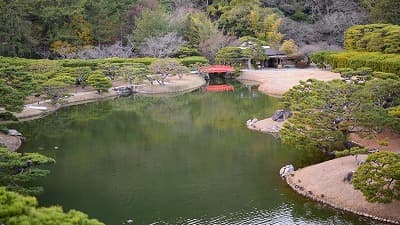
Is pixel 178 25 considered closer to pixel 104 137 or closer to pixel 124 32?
pixel 124 32

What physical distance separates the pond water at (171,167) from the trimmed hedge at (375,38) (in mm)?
13309

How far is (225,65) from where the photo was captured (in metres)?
46.2

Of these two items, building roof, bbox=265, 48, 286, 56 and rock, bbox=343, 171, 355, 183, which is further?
building roof, bbox=265, 48, 286, 56

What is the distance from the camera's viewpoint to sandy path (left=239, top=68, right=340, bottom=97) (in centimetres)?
3662

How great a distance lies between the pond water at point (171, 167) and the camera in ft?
46.9

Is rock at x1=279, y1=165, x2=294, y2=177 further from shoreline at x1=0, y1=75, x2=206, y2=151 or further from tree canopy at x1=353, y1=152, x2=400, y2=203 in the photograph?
shoreline at x1=0, y1=75, x2=206, y2=151

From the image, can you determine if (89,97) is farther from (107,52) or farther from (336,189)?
(336,189)

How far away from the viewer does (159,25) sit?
1919 inches

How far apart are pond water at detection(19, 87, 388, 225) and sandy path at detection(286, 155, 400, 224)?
345 millimetres

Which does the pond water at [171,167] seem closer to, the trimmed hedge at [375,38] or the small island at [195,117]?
the small island at [195,117]

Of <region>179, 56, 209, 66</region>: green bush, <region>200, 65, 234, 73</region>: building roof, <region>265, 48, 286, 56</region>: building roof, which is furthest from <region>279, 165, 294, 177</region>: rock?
<region>265, 48, 286, 56</region>: building roof

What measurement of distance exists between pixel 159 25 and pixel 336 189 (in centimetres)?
3646

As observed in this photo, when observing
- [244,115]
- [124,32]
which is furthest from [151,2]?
[244,115]

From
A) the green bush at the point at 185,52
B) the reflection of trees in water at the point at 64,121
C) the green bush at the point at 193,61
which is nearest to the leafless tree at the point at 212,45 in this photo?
the green bush at the point at 185,52
